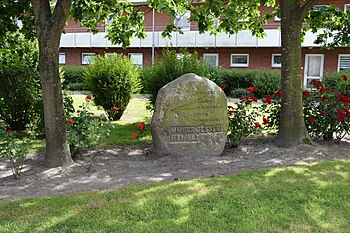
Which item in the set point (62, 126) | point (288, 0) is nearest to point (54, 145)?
point (62, 126)

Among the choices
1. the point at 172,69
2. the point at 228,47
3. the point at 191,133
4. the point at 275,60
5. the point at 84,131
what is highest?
the point at 228,47

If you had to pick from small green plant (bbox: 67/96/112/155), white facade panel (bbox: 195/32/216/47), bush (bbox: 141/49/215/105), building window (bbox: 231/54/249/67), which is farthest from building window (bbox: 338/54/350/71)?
small green plant (bbox: 67/96/112/155)

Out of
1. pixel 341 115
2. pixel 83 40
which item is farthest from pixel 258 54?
pixel 341 115

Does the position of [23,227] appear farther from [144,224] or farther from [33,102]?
[33,102]

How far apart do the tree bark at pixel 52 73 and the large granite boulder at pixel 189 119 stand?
1773mm

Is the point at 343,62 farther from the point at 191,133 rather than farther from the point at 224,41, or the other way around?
the point at 191,133

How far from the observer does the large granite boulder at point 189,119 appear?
7.07 meters

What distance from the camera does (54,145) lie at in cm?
620

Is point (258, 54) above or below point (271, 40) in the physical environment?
below

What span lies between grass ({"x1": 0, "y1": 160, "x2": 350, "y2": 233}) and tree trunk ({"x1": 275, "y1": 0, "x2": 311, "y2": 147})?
90.5 inches

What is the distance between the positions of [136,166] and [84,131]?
112 cm

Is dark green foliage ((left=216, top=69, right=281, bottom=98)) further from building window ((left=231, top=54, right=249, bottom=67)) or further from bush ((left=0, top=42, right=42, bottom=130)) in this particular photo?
bush ((left=0, top=42, right=42, bottom=130))

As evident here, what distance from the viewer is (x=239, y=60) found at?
27.3m

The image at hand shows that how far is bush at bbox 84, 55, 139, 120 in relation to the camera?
1195 centimetres
